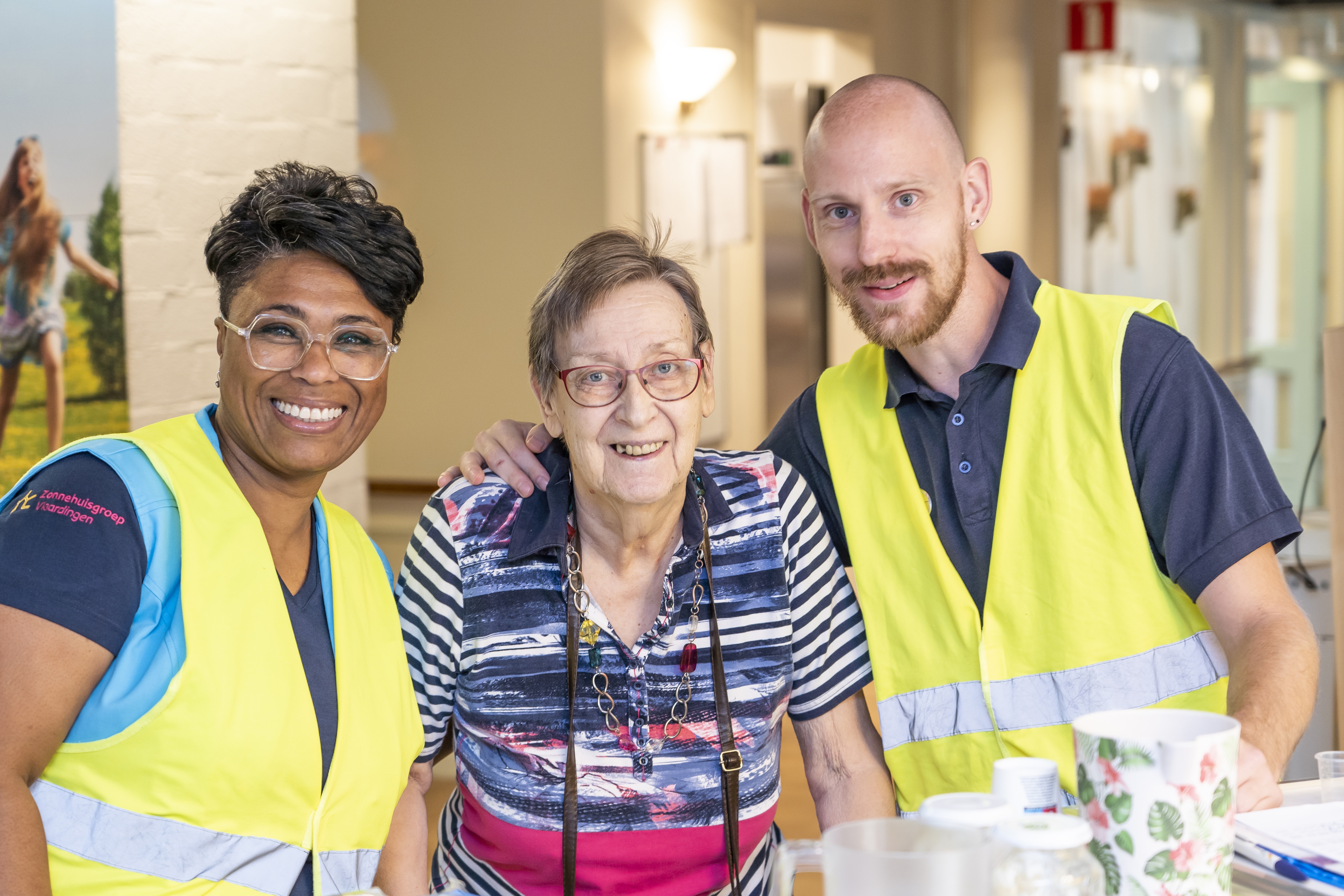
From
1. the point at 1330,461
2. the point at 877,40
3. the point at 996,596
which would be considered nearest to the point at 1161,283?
the point at 877,40

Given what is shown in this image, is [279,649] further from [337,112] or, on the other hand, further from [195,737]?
[337,112]

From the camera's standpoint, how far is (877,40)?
6.90m

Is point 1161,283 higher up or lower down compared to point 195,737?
higher up

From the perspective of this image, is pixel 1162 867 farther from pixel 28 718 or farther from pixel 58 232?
pixel 58 232

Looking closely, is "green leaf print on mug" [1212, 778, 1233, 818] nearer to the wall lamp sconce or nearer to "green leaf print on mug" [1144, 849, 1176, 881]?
"green leaf print on mug" [1144, 849, 1176, 881]

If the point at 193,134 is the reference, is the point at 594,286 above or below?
below

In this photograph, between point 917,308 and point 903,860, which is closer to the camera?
point 903,860

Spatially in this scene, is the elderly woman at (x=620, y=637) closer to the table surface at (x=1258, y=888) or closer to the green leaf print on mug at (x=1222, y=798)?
the table surface at (x=1258, y=888)

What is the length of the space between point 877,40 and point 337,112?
457 centimetres

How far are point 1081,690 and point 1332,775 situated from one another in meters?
0.41

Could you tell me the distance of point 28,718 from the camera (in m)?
1.39

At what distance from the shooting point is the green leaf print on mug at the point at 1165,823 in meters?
1.02

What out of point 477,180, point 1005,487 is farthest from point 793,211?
point 1005,487

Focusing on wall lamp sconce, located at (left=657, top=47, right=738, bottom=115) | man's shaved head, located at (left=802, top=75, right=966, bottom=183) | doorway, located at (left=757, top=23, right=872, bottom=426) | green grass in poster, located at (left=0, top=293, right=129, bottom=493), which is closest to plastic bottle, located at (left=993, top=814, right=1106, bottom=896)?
man's shaved head, located at (left=802, top=75, right=966, bottom=183)
